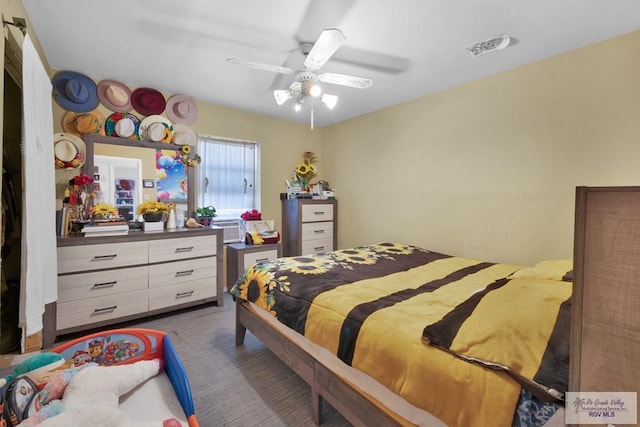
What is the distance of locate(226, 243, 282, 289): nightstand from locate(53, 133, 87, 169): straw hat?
1.70 m

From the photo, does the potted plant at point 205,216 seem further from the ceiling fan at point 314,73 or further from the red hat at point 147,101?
the ceiling fan at point 314,73

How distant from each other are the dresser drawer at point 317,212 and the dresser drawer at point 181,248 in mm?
1264

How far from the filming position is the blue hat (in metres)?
2.54

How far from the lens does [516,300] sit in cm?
120

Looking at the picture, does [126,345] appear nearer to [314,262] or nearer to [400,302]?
[314,262]

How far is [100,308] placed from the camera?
7.85ft

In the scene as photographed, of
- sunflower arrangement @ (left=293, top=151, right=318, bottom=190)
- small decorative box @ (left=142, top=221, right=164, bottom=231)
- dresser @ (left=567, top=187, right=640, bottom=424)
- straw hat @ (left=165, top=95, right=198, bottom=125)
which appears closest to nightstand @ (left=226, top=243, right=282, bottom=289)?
small decorative box @ (left=142, top=221, right=164, bottom=231)

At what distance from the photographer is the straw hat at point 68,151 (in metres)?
2.50

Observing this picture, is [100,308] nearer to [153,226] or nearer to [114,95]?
→ [153,226]

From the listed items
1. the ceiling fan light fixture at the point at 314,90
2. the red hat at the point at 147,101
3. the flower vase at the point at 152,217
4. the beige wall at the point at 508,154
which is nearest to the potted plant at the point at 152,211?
the flower vase at the point at 152,217

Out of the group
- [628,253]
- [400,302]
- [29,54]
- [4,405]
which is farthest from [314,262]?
[29,54]

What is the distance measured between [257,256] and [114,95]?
7.35 feet

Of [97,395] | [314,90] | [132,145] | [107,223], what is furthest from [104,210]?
[314,90]

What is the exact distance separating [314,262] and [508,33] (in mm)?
2187
